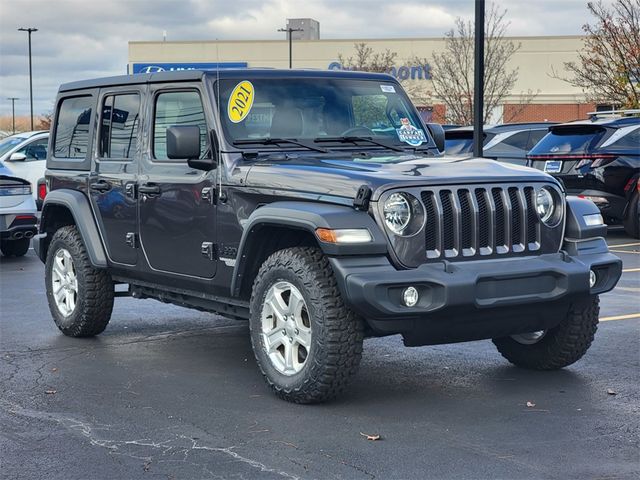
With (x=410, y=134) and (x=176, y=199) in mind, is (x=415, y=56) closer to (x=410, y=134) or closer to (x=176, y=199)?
(x=410, y=134)

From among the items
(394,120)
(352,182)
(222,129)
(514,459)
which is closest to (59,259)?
(222,129)

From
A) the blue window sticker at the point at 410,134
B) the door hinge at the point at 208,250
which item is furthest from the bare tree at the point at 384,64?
the door hinge at the point at 208,250

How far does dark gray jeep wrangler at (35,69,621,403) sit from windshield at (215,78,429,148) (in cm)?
1

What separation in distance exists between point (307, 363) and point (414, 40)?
63744mm

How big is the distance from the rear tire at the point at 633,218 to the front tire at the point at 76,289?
950 centimetres

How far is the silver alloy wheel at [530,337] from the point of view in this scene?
7016mm

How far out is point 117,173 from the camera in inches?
315

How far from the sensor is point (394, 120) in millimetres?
7711

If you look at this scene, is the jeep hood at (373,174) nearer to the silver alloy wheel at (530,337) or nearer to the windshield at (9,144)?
the silver alloy wheel at (530,337)

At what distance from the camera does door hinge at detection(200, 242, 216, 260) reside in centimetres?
699

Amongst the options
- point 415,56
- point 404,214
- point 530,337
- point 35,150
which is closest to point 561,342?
point 530,337

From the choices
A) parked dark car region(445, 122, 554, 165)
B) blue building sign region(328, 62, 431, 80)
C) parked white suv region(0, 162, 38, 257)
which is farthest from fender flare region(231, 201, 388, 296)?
blue building sign region(328, 62, 431, 80)

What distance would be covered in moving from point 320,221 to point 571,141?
429 inches

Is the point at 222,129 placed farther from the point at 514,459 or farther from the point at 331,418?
the point at 514,459
